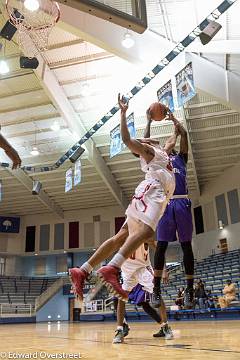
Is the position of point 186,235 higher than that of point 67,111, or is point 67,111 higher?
point 67,111

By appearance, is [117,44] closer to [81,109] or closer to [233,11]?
[233,11]

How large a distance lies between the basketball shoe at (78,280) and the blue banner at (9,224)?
24.7 m

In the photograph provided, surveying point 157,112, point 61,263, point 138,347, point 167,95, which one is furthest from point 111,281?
point 61,263

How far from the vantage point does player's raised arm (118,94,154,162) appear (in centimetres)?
292

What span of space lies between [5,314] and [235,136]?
15.0 metres

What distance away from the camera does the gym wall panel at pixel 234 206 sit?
19.9 m

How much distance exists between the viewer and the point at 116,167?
20.0 meters

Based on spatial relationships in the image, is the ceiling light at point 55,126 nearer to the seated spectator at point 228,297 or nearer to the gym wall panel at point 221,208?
the seated spectator at point 228,297

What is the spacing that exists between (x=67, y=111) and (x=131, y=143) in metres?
11.8

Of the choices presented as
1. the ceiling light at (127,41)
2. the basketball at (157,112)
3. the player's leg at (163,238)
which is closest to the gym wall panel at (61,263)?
the ceiling light at (127,41)

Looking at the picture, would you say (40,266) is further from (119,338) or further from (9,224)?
(119,338)

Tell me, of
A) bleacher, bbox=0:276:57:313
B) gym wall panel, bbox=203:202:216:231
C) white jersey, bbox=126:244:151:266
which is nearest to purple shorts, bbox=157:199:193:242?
white jersey, bbox=126:244:151:266

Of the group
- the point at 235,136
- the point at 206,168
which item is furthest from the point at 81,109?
the point at 206,168

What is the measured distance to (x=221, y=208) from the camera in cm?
2103
